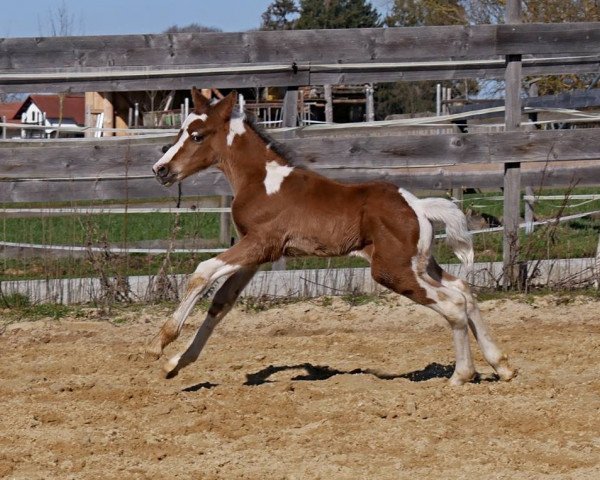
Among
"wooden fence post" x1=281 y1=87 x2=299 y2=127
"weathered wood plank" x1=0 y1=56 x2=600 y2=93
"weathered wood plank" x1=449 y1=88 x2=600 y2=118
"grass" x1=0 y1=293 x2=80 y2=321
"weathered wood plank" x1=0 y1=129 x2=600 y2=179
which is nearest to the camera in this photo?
"grass" x1=0 y1=293 x2=80 y2=321

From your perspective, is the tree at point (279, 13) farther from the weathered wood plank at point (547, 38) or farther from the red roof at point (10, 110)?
the weathered wood plank at point (547, 38)

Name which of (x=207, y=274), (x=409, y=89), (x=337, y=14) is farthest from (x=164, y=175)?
(x=337, y=14)

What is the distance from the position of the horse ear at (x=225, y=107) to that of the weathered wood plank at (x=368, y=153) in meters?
2.38

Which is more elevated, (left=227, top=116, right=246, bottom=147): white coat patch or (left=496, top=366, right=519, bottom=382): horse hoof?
(left=227, top=116, right=246, bottom=147): white coat patch

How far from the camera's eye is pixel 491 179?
11180mm

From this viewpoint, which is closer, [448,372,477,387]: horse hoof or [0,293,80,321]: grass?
[448,372,477,387]: horse hoof

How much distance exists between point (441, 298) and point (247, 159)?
1.63 metres

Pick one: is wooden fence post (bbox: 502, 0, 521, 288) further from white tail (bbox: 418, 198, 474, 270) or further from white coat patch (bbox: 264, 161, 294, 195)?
white coat patch (bbox: 264, 161, 294, 195)

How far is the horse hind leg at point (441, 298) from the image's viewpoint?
655cm

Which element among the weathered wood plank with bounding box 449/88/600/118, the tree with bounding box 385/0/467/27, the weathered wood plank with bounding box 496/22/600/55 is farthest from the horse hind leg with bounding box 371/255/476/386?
the tree with bounding box 385/0/467/27

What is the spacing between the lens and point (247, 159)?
23.4 ft

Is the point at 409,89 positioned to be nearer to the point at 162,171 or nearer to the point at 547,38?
the point at 547,38

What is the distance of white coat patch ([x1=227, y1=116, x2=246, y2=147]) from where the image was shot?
717 cm

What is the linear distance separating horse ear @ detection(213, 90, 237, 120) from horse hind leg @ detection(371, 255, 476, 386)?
58.2 inches
